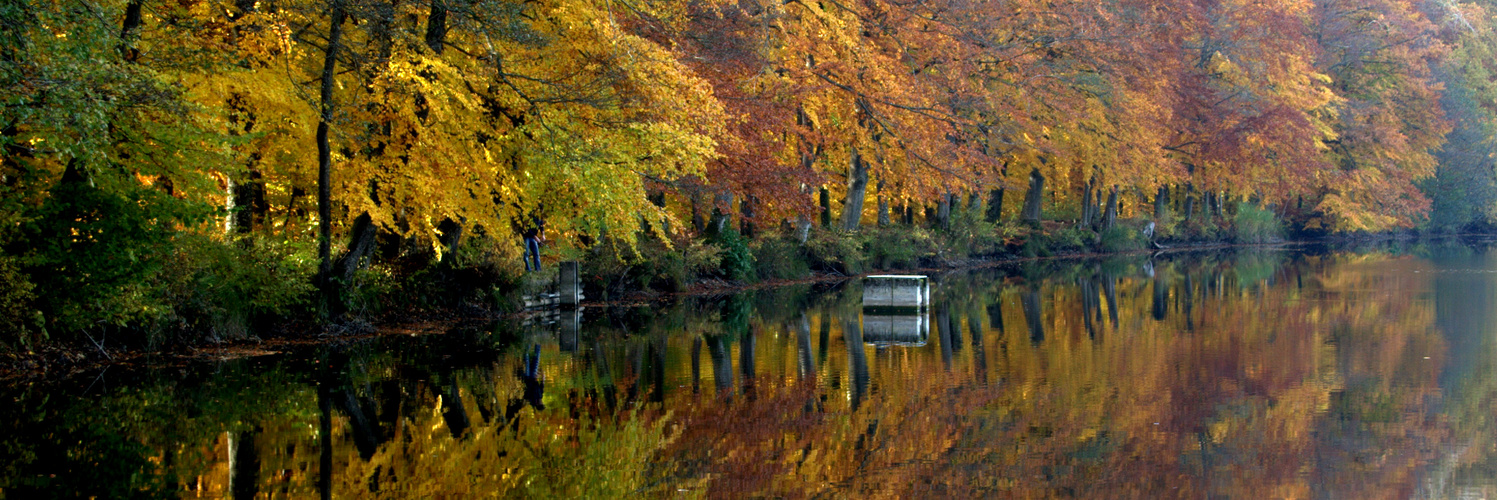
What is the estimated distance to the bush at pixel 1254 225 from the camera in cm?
6191

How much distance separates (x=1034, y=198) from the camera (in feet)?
164

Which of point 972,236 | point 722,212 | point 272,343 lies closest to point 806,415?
point 272,343

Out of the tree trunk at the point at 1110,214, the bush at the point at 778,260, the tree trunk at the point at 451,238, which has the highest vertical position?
the tree trunk at the point at 1110,214

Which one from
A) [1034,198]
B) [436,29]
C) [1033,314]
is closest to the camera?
[436,29]

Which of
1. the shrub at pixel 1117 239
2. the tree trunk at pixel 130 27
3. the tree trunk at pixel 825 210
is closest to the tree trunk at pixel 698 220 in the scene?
the tree trunk at pixel 825 210

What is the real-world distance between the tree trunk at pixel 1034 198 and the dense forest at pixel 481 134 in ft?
5.83

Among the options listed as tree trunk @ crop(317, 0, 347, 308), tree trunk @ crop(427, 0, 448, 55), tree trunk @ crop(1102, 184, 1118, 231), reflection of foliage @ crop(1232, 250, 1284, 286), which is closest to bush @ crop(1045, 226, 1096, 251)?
tree trunk @ crop(1102, 184, 1118, 231)

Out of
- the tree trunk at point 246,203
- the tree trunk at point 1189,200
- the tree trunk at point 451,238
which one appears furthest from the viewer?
the tree trunk at point 1189,200

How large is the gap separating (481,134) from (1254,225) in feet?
161

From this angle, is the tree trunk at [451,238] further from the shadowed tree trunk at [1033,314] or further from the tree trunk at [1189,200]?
the tree trunk at [1189,200]

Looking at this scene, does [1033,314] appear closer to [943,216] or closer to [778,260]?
[778,260]

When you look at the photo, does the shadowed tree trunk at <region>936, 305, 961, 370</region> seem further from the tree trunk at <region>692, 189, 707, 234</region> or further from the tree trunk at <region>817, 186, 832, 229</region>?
the tree trunk at <region>817, 186, 832, 229</region>

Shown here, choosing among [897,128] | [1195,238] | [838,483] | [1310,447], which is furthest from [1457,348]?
[1195,238]

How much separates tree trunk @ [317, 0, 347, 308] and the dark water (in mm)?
1811
